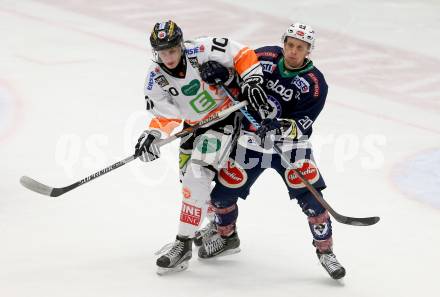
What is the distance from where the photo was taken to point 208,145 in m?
4.94

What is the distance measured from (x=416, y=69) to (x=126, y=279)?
4.95m

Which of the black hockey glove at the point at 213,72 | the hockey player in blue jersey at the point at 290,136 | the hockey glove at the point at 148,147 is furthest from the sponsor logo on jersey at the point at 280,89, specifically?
the hockey glove at the point at 148,147

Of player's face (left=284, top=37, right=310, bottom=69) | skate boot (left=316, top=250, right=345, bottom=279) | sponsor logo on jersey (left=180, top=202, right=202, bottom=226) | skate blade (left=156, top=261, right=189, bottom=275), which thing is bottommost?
skate blade (left=156, top=261, right=189, bottom=275)

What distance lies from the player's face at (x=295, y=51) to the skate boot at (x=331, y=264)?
1050mm

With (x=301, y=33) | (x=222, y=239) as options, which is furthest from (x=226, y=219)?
(x=301, y=33)

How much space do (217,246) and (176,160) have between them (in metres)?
1.64

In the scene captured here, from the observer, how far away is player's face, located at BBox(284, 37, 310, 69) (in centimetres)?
477

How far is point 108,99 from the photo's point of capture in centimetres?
795

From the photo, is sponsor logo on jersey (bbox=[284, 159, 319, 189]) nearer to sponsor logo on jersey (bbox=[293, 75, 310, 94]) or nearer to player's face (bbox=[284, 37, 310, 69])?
sponsor logo on jersey (bbox=[293, 75, 310, 94])

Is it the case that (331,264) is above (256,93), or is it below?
below

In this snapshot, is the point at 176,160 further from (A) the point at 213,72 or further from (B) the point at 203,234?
(A) the point at 213,72

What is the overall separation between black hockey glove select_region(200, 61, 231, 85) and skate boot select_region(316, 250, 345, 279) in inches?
43.6

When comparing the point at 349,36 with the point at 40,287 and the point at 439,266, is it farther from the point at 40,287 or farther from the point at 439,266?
the point at 40,287

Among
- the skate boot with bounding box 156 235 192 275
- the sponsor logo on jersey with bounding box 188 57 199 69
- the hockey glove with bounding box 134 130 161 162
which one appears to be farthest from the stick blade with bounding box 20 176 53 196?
the sponsor logo on jersey with bounding box 188 57 199 69
